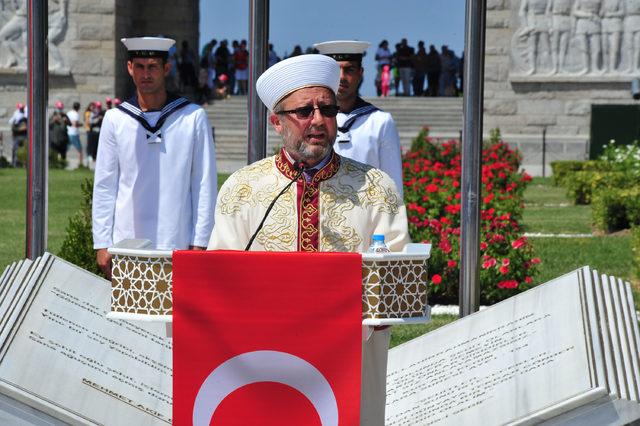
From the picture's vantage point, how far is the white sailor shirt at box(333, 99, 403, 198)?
656cm

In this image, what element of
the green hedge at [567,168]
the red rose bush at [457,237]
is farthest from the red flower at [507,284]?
the green hedge at [567,168]

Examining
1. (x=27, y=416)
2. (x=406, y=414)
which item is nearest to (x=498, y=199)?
(x=406, y=414)

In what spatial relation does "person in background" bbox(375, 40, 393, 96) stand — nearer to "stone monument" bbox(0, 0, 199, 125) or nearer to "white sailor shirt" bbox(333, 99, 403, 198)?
"stone monument" bbox(0, 0, 199, 125)

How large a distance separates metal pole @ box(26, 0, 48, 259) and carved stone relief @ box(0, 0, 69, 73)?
27.9m

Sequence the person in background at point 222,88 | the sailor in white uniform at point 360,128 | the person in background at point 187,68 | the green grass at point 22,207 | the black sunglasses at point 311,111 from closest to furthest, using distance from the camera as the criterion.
→ the black sunglasses at point 311,111
the sailor in white uniform at point 360,128
the green grass at point 22,207
the person in background at point 187,68
the person in background at point 222,88

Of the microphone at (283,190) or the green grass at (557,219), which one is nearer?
the microphone at (283,190)

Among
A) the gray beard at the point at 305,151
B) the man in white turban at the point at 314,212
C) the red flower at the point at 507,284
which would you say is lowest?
the red flower at the point at 507,284

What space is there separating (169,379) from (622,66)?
29624 millimetres

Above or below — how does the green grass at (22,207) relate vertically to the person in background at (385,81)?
below

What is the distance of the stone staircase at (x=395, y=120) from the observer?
31.1m

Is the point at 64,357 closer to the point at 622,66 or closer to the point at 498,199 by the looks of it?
the point at 498,199

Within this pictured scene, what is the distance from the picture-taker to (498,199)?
10883 mm

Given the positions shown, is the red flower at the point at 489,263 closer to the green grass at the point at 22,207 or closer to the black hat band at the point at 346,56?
the black hat band at the point at 346,56

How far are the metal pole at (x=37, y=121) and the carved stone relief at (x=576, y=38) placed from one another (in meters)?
28.0
